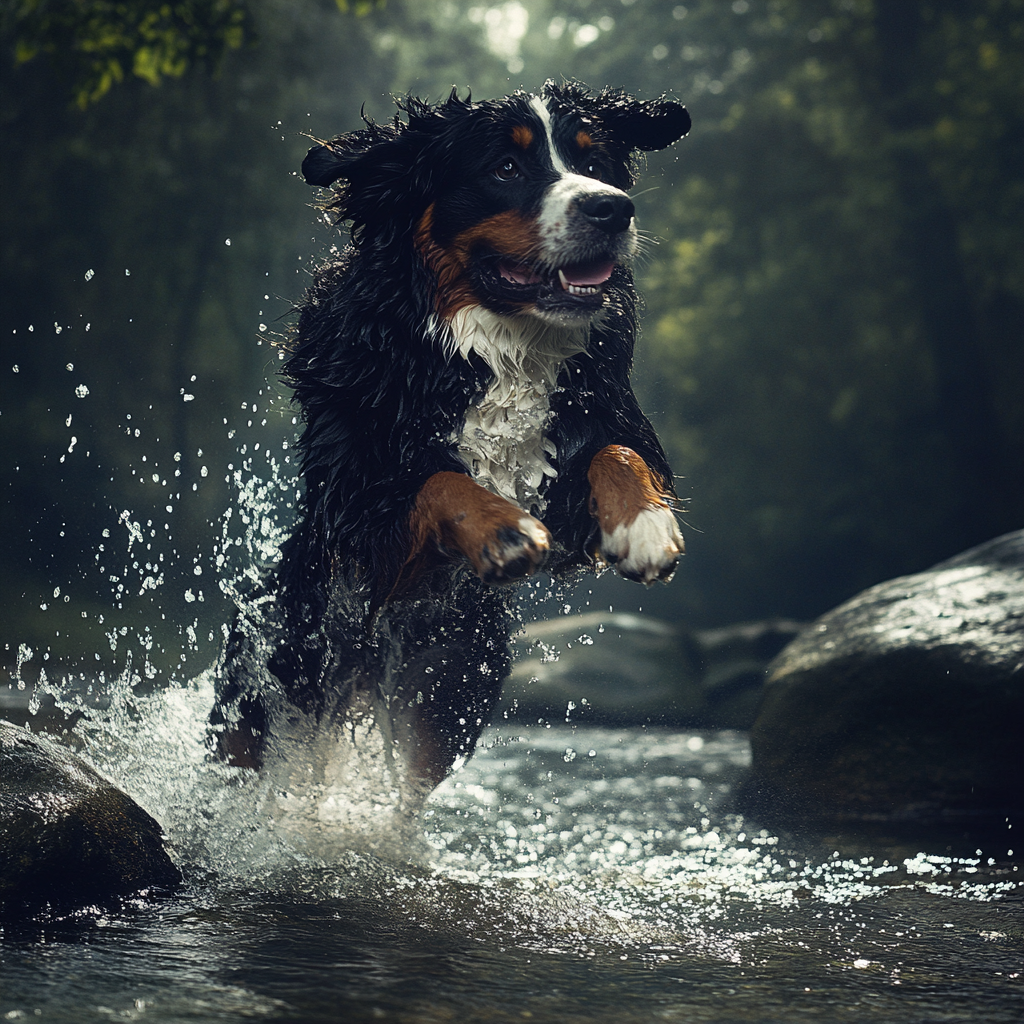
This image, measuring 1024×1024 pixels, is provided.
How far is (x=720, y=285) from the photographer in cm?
1516

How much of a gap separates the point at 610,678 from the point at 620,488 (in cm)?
552

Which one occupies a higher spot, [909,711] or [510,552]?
[510,552]

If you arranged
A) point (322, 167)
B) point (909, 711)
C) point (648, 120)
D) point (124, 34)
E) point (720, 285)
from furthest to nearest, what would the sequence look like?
point (720, 285), point (124, 34), point (909, 711), point (648, 120), point (322, 167)

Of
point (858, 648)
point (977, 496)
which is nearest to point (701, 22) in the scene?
point (977, 496)

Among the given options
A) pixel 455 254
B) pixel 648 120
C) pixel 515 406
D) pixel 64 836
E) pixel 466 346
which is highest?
pixel 648 120

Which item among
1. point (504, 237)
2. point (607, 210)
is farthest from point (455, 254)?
point (607, 210)

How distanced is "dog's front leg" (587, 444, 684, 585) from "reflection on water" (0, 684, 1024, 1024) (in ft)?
3.23

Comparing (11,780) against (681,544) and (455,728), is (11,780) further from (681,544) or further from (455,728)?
(681,544)

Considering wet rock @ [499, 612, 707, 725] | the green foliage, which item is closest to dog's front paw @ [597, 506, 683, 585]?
wet rock @ [499, 612, 707, 725]

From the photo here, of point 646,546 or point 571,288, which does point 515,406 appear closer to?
point 571,288

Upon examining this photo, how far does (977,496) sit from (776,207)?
15.8 ft

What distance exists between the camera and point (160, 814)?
378 cm

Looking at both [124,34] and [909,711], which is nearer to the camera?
[909,711]

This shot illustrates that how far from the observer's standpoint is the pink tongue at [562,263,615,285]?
3.29m
